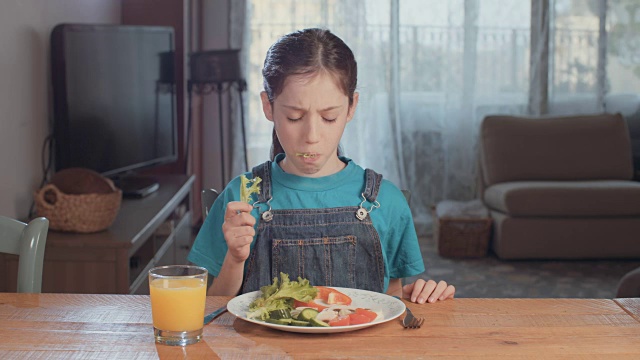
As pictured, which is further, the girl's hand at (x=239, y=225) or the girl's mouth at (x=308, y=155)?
the girl's mouth at (x=308, y=155)

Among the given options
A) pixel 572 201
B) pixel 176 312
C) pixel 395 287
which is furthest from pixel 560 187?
pixel 176 312

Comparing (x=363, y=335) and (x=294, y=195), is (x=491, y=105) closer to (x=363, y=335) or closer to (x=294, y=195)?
(x=294, y=195)

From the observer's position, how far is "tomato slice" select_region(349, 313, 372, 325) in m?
1.23

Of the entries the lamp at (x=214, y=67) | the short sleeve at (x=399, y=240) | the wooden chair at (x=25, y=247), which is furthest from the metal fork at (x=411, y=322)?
the lamp at (x=214, y=67)

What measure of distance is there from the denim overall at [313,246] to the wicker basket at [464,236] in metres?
3.81

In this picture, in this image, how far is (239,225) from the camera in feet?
4.40

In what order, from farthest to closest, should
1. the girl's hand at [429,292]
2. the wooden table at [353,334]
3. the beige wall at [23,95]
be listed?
the beige wall at [23,95]
the girl's hand at [429,292]
the wooden table at [353,334]

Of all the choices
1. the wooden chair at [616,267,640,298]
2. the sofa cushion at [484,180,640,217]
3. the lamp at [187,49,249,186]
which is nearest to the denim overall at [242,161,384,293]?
the wooden chair at [616,267,640,298]

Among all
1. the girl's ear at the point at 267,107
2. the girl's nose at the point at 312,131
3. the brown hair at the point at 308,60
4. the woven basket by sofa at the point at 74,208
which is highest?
the brown hair at the point at 308,60

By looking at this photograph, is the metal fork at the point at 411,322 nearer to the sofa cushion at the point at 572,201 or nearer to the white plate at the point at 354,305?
the white plate at the point at 354,305

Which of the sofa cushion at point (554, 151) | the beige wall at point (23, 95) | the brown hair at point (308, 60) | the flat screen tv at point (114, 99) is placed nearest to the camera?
the brown hair at point (308, 60)

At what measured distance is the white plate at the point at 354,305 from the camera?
1.20 metres

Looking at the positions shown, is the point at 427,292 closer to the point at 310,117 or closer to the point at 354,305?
the point at 354,305

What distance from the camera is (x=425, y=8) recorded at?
642 centimetres
